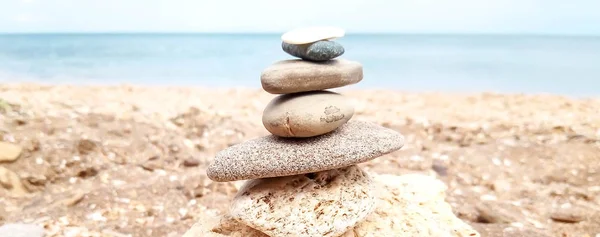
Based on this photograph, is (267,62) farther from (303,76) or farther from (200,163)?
(303,76)

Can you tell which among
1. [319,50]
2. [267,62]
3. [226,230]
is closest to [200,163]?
[226,230]

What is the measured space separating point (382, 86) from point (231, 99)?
4005 mm

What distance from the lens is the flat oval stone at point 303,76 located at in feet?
8.52

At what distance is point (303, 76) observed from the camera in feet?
8.56

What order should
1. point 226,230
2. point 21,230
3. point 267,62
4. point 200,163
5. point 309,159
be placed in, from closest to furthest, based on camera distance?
point 309,159, point 226,230, point 21,230, point 200,163, point 267,62

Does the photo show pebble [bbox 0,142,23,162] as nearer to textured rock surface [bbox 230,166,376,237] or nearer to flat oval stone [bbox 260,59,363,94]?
textured rock surface [bbox 230,166,376,237]

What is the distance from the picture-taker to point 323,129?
2.60 m

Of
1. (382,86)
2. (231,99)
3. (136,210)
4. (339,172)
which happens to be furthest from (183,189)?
(382,86)

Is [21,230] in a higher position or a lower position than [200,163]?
higher

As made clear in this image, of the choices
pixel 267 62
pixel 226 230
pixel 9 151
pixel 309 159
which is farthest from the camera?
pixel 267 62

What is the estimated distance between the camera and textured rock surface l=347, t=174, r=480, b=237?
2828mm

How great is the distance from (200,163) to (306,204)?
2.66 meters

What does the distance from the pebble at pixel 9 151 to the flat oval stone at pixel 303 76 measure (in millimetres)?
3119

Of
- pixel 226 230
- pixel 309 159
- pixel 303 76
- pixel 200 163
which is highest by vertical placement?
pixel 303 76
